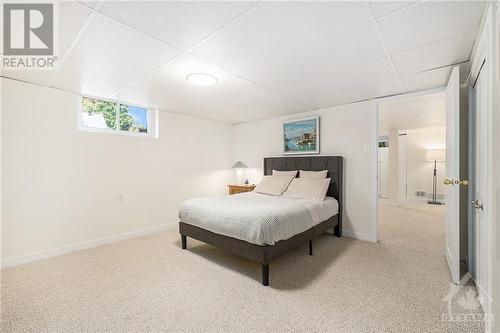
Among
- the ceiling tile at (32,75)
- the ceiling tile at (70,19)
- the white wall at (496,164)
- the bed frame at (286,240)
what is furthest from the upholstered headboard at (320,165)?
the ceiling tile at (32,75)

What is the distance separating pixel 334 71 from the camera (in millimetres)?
2324

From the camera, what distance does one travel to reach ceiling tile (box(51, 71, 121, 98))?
245 centimetres

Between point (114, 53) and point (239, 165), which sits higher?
point (114, 53)

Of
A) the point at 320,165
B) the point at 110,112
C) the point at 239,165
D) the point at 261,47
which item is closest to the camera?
the point at 261,47

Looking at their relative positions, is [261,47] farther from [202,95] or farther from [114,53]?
[202,95]

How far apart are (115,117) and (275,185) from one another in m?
2.80

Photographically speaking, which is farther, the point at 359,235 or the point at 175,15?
the point at 359,235

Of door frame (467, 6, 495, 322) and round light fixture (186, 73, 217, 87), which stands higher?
round light fixture (186, 73, 217, 87)

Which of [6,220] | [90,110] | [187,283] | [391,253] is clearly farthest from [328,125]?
[6,220]

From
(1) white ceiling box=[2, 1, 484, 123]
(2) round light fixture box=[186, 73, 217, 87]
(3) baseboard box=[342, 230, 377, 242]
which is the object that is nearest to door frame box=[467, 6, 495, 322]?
(1) white ceiling box=[2, 1, 484, 123]

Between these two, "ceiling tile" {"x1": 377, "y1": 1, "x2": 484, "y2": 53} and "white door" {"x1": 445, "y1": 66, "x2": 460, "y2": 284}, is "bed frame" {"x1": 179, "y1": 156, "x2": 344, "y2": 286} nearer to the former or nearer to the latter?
"white door" {"x1": 445, "y1": 66, "x2": 460, "y2": 284}

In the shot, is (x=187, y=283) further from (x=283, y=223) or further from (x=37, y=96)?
(x=37, y=96)

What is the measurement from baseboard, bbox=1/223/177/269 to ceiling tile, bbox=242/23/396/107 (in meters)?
2.97

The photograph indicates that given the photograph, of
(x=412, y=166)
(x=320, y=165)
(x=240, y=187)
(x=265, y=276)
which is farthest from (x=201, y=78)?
(x=412, y=166)
